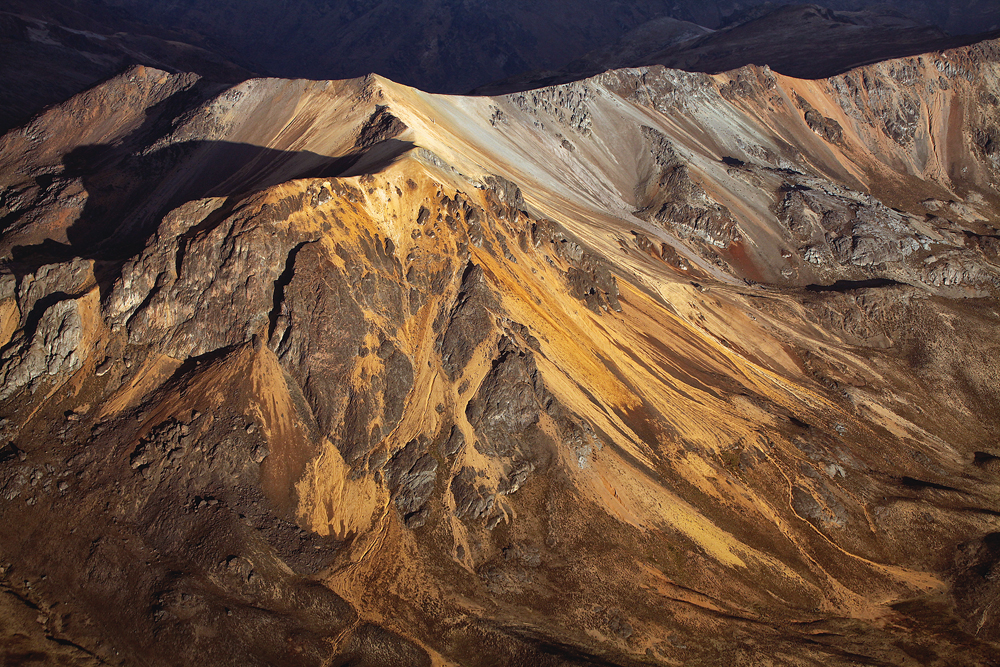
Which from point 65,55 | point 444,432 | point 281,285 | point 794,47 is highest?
point 65,55

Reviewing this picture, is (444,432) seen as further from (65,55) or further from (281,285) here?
(65,55)

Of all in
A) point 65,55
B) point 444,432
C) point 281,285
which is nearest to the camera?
point 444,432

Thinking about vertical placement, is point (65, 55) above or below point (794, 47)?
above

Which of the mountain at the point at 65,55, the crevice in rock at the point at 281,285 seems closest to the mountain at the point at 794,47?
the mountain at the point at 65,55

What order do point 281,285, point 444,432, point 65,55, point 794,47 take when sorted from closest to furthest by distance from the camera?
point 444,432
point 281,285
point 65,55
point 794,47

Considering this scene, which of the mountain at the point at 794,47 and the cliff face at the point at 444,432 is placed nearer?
the cliff face at the point at 444,432

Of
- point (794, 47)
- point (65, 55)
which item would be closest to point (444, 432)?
point (65, 55)

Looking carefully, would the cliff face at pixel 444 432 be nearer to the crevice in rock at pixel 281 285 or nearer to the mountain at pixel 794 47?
the crevice in rock at pixel 281 285

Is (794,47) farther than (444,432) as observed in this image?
Yes

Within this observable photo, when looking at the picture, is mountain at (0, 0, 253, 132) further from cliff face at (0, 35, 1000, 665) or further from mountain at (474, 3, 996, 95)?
mountain at (474, 3, 996, 95)
